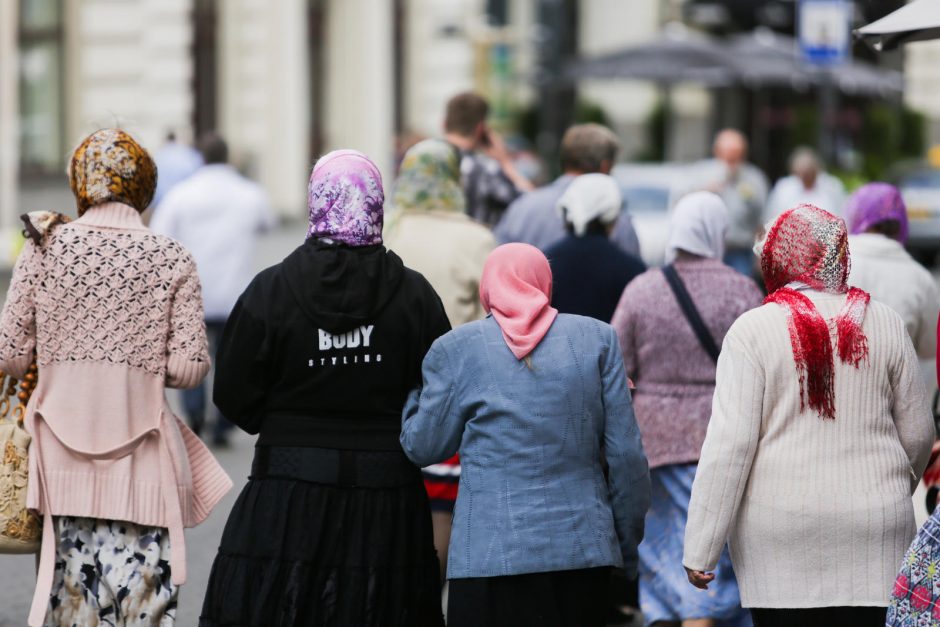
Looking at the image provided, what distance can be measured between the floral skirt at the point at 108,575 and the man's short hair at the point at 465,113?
4071 millimetres

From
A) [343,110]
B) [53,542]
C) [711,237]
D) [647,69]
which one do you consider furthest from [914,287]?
[343,110]

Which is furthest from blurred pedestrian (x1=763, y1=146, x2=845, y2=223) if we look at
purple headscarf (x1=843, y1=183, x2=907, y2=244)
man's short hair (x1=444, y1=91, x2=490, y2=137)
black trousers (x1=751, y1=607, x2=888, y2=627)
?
black trousers (x1=751, y1=607, x2=888, y2=627)

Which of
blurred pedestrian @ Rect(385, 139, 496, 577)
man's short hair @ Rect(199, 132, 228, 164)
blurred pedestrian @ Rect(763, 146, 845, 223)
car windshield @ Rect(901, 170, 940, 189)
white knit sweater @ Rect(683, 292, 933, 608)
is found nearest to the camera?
white knit sweater @ Rect(683, 292, 933, 608)

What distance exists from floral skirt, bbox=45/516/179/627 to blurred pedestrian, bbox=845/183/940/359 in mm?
2925

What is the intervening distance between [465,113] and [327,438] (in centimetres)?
420

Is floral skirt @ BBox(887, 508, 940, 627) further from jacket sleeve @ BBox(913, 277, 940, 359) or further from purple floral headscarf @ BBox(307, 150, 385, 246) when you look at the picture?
jacket sleeve @ BBox(913, 277, 940, 359)

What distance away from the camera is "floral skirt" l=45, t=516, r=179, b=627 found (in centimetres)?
551

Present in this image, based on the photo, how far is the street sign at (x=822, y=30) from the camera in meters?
17.2

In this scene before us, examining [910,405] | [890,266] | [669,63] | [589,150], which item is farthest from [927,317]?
[669,63]

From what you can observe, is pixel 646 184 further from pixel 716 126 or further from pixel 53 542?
pixel 716 126

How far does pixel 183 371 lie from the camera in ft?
17.9

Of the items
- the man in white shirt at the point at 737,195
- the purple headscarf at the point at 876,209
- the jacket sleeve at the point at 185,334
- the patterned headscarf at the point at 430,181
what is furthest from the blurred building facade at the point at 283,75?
the jacket sleeve at the point at 185,334

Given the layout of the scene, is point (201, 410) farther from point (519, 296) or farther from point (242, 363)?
point (519, 296)

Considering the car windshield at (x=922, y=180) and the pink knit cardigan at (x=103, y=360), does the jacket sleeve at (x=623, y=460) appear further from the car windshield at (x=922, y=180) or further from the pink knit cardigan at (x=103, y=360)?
the car windshield at (x=922, y=180)
